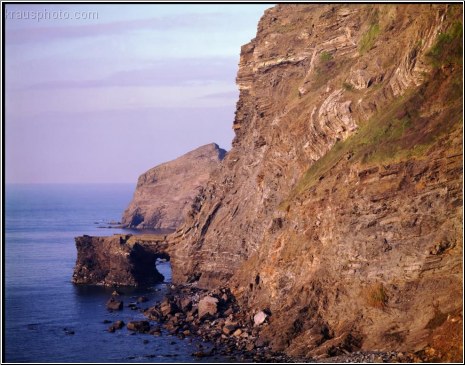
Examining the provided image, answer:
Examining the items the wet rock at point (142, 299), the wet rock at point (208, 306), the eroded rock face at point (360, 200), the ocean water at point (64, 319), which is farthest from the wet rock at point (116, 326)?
the wet rock at point (142, 299)

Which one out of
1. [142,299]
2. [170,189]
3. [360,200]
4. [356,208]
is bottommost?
[142,299]

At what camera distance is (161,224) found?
595 feet

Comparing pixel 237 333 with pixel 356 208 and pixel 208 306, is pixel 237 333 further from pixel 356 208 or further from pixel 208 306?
pixel 356 208

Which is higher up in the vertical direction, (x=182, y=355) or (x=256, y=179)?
(x=256, y=179)

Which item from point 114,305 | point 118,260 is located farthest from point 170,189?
point 114,305

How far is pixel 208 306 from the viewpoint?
262 ft

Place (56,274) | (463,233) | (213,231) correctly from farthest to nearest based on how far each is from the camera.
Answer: (56,274)
(213,231)
(463,233)

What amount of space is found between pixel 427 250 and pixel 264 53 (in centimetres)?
4868

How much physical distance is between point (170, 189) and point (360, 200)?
4590 inches

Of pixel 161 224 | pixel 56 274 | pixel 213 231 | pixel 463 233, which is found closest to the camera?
pixel 463 233

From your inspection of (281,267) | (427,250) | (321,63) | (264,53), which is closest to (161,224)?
(264,53)

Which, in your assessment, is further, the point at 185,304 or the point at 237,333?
the point at 185,304

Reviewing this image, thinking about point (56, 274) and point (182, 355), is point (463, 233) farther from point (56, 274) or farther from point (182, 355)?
point (56, 274)

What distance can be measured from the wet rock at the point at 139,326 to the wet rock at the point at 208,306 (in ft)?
16.1
